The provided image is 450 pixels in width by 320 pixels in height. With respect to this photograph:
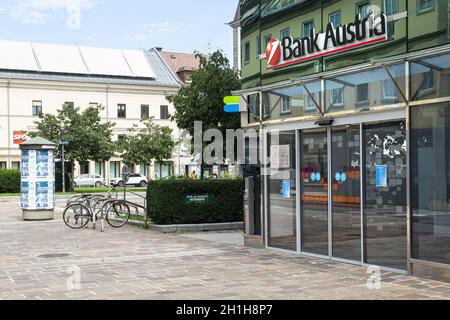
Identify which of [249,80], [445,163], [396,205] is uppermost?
[249,80]

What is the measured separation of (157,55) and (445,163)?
199 feet

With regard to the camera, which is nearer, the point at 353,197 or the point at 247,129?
the point at 353,197

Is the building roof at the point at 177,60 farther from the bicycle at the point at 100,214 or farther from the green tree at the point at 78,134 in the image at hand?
the bicycle at the point at 100,214

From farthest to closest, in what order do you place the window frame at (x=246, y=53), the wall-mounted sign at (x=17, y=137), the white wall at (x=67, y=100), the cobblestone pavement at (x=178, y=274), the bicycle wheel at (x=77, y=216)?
1. the white wall at (x=67, y=100)
2. the wall-mounted sign at (x=17, y=137)
3. the bicycle wheel at (x=77, y=216)
4. the window frame at (x=246, y=53)
5. the cobblestone pavement at (x=178, y=274)

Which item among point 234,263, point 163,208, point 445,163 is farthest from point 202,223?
point 445,163

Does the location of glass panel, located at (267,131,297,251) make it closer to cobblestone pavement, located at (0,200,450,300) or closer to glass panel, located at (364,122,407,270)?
cobblestone pavement, located at (0,200,450,300)

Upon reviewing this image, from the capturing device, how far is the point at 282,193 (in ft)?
A: 37.1

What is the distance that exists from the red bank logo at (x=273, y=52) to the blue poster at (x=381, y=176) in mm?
3267

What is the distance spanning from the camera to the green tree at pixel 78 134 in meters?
41.4

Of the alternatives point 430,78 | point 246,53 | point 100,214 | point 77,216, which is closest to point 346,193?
point 430,78

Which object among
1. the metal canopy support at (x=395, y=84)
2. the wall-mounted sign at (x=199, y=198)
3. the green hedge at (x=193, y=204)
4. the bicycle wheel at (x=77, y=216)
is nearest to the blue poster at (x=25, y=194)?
the bicycle wheel at (x=77, y=216)

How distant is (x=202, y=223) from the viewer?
1567 cm
